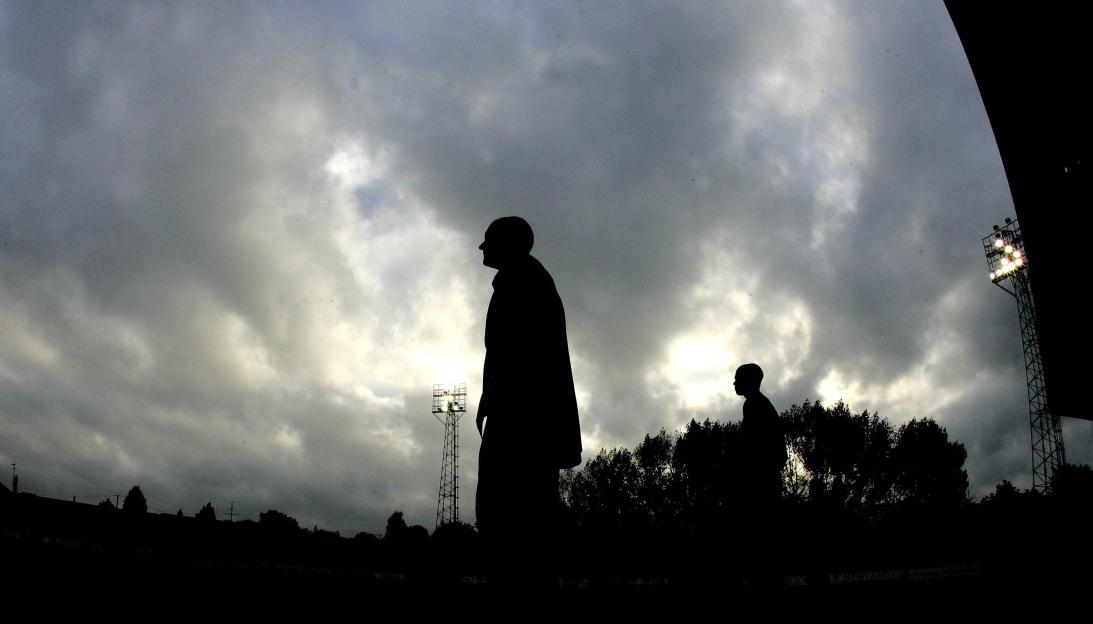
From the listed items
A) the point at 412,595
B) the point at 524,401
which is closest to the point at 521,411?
the point at 524,401

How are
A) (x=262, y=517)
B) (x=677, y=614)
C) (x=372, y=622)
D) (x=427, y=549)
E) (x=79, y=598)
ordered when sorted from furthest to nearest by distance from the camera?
(x=262, y=517), (x=427, y=549), (x=677, y=614), (x=372, y=622), (x=79, y=598)

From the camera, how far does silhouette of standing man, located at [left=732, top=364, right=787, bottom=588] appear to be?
204 inches

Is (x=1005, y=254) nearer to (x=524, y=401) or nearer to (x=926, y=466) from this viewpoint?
(x=926, y=466)

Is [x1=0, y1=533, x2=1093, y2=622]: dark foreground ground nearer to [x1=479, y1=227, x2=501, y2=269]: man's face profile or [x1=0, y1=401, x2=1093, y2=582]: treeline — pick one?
[x1=0, y1=401, x2=1093, y2=582]: treeline

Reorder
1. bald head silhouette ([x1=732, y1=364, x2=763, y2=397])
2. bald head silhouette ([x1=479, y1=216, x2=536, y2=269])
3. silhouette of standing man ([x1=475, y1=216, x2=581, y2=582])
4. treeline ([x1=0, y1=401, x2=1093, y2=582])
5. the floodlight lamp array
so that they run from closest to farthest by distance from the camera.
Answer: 1. silhouette of standing man ([x1=475, y1=216, x2=581, y2=582])
2. bald head silhouette ([x1=479, y1=216, x2=536, y2=269])
3. treeline ([x1=0, y1=401, x2=1093, y2=582])
4. bald head silhouette ([x1=732, y1=364, x2=763, y2=397])
5. the floodlight lamp array

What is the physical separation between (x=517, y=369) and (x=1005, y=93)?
45.6 feet

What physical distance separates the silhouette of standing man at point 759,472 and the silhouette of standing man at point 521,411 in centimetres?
296

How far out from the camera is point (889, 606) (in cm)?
436

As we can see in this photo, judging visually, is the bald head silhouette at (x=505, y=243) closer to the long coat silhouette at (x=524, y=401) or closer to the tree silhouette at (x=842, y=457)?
the long coat silhouette at (x=524, y=401)

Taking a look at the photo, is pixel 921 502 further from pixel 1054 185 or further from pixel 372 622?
pixel 372 622

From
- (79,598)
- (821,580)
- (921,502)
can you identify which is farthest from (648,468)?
(79,598)

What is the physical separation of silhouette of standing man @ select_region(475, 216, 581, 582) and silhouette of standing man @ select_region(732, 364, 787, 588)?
2962 mm

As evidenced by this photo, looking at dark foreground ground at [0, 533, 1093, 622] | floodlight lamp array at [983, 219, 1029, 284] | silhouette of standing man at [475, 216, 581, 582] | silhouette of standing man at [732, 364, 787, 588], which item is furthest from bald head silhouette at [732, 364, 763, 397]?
floodlight lamp array at [983, 219, 1029, 284]

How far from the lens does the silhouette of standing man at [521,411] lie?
2.76 meters
